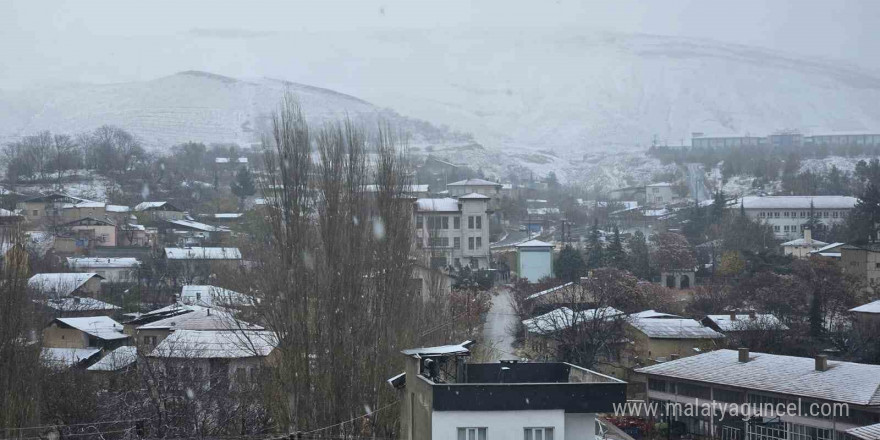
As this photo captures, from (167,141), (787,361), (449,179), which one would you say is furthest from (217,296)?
(167,141)

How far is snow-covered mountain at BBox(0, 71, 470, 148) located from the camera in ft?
285

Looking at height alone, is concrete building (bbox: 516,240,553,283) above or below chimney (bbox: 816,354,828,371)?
below

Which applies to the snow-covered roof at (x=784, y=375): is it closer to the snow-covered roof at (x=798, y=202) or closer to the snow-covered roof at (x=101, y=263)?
the snow-covered roof at (x=101, y=263)

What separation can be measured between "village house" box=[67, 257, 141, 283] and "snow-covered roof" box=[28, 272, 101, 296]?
273 centimetres

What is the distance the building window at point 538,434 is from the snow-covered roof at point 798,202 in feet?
124

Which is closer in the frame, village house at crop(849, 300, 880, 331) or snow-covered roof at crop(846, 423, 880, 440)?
snow-covered roof at crop(846, 423, 880, 440)

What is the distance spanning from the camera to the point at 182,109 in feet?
311

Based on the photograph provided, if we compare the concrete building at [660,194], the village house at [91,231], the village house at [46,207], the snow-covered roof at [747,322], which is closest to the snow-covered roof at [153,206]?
the village house at [46,207]

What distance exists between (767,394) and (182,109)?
3421 inches

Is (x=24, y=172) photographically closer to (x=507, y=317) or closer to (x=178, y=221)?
(x=178, y=221)

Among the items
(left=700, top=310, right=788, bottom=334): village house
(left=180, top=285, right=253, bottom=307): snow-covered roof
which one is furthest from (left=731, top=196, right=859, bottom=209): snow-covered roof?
(left=180, top=285, right=253, bottom=307): snow-covered roof

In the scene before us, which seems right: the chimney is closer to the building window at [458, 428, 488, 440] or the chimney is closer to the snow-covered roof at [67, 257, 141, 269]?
the building window at [458, 428, 488, 440]

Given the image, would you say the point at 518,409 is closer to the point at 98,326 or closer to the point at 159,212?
the point at 98,326

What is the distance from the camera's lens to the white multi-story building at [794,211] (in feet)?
140
